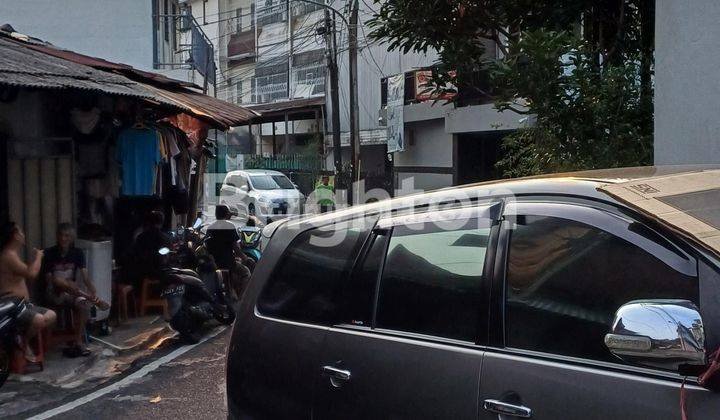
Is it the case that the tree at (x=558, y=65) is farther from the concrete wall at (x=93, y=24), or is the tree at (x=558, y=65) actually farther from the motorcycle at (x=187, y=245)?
the concrete wall at (x=93, y=24)

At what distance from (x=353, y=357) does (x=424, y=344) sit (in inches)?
14.4

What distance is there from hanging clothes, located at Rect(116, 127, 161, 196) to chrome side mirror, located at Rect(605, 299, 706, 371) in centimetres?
859

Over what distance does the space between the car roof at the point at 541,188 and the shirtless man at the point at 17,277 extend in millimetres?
4664

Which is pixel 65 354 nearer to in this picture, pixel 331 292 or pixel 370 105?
pixel 331 292

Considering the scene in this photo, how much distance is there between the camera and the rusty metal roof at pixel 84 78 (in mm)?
6935

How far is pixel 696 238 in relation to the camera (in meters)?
2.18

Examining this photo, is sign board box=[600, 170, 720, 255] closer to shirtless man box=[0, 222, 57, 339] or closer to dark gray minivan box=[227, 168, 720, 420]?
dark gray minivan box=[227, 168, 720, 420]

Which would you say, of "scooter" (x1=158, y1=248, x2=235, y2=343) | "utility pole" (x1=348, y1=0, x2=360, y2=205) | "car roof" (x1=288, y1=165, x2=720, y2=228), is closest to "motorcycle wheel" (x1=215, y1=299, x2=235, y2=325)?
"scooter" (x1=158, y1=248, x2=235, y2=343)

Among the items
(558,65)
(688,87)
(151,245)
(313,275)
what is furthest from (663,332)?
(151,245)

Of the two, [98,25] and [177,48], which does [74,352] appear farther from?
[177,48]

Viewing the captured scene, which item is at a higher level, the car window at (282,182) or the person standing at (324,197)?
the car window at (282,182)

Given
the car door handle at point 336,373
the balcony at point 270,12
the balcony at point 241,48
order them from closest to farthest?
the car door handle at point 336,373, the balcony at point 270,12, the balcony at point 241,48

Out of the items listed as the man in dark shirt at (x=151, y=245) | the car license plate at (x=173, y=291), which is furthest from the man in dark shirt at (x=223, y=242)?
the car license plate at (x=173, y=291)

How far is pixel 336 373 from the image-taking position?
313cm
